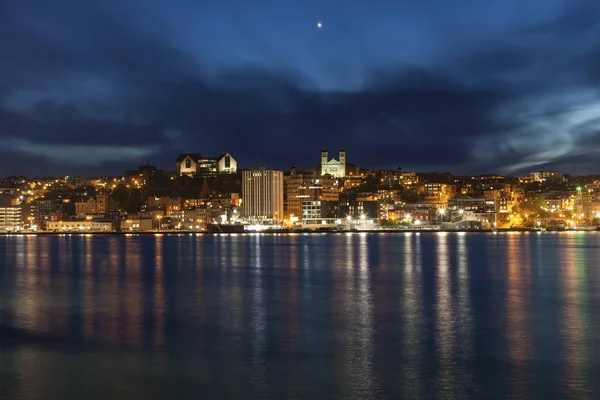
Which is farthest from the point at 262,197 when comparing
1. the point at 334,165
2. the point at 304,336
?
the point at 304,336

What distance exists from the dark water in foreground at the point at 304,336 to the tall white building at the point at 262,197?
7505cm

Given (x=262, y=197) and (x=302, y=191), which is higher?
(x=302, y=191)

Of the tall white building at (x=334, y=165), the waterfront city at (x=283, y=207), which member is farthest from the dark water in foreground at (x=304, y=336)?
the tall white building at (x=334, y=165)

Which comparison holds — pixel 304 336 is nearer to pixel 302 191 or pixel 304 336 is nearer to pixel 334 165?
pixel 302 191

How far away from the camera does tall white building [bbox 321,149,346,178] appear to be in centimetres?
13575

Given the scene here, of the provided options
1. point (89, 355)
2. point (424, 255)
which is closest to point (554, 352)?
point (89, 355)

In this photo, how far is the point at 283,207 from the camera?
10925cm

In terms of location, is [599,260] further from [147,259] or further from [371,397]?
[371,397]

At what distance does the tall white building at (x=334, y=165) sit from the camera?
135750mm

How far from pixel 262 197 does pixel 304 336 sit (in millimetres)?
Answer: 90017

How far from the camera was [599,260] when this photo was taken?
37219 millimetres

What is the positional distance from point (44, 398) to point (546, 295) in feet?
53.3

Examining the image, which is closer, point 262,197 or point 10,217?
point 262,197

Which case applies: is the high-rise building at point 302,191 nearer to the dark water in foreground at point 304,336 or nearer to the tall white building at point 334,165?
the tall white building at point 334,165
